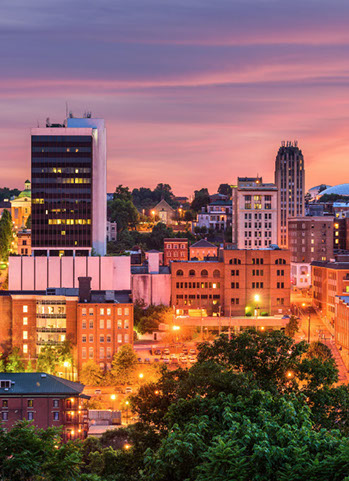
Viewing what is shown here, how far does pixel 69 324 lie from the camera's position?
9575 cm

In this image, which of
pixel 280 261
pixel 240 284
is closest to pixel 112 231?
pixel 240 284

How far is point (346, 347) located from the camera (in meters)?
98.4

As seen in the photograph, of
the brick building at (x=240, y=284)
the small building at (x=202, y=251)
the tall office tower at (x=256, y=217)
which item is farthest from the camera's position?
the small building at (x=202, y=251)

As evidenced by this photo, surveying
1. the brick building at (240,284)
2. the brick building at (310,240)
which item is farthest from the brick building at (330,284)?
the brick building at (310,240)

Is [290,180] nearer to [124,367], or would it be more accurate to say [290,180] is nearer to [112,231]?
[112,231]

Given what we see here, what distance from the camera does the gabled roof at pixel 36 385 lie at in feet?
228

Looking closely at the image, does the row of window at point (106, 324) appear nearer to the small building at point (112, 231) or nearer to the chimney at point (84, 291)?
the chimney at point (84, 291)

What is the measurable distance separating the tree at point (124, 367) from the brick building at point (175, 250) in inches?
3102

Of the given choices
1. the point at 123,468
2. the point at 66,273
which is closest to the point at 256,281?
the point at 66,273

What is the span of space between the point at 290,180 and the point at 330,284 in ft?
248

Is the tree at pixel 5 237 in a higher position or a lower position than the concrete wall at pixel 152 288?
higher

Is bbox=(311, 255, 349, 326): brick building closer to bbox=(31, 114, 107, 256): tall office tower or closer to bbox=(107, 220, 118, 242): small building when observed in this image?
bbox=(31, 114, 107, 256): tall office tower

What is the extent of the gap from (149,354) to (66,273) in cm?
2817

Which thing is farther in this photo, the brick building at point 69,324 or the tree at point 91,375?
the brick building at point 69,324
